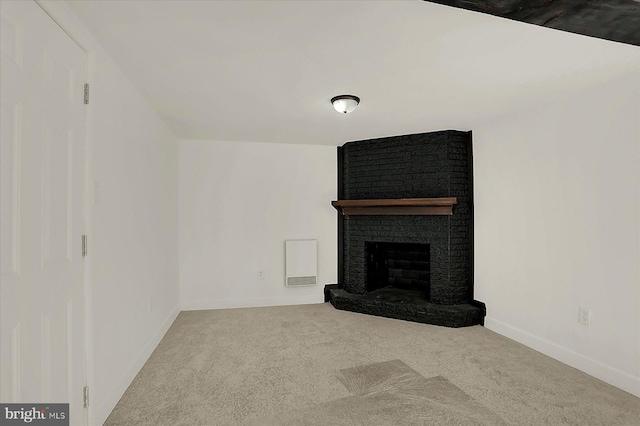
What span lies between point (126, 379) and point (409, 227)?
→ 3308 mm

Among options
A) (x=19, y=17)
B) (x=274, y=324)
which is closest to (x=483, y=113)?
(x=274, y=324)

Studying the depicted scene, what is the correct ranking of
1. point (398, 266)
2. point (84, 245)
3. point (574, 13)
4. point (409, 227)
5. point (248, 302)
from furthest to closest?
1. point (398, 266)
2. point (248, 302)
3. point (409, 227)
4. point (84, 245)
5. point (574, 13)

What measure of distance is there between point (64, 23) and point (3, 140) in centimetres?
78

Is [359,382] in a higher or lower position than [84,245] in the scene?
lower

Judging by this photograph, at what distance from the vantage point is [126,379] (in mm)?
2420

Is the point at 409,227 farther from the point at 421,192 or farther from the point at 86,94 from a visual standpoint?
the point at 86,94

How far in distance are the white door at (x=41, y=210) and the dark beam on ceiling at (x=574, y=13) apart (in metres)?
1.65

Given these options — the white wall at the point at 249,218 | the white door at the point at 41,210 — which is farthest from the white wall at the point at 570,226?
the white door at the point at 41,210

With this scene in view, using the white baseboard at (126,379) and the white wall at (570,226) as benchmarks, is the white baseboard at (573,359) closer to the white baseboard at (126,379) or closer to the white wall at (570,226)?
the white wall at (570,226)

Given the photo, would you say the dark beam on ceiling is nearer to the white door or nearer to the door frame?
the white door

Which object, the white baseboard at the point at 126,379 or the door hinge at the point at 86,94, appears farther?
the white baseboard at the point at 126,379

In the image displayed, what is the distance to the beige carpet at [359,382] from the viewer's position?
6.92ft

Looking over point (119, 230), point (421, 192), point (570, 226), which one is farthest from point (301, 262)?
point (570, 226)

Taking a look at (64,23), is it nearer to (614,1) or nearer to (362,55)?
(362,55)
